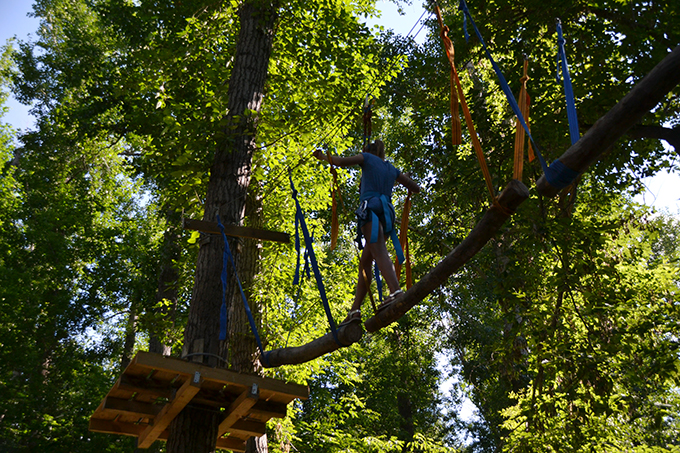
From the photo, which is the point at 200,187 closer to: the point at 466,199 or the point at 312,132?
the point at 312,132

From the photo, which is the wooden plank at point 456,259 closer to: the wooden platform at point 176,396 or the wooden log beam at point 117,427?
the wooden platform at point 176,396

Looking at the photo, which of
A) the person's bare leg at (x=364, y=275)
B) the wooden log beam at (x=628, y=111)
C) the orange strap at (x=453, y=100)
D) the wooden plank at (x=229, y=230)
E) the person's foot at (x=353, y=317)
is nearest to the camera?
the wooden log beam at (x=628, y=111)

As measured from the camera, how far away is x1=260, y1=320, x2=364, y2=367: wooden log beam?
164 inches

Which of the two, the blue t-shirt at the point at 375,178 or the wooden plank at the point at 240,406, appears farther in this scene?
the blue t-shirt at the point at 375,178

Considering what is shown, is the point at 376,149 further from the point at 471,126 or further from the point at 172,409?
the point at 172,409

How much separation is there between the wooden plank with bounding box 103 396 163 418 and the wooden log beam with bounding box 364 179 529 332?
227 cm

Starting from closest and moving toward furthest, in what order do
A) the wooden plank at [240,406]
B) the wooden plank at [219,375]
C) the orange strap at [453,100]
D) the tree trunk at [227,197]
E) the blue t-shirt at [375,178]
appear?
1. the orange strap at [453,100]
2. the wooden plank at [219,375]
3. the wooden plank at [240,406]
4. the blue t-shirt at [375,178]
5. the tree trunk at [227,197]

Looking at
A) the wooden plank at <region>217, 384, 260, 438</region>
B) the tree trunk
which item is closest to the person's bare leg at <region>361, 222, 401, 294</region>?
the wooden plank at <region>217, 384, 260, 438</region>

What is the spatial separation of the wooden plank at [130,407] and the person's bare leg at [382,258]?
91.7 inches

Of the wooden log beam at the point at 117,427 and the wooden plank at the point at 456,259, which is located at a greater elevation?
the wooden plank at the point at 456,259

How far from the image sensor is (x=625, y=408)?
7.72 meters

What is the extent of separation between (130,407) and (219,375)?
3.31 feet

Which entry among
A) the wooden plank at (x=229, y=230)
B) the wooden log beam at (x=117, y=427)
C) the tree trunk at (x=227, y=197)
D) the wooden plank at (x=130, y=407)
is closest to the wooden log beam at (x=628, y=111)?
the wooden plank at (x=229, y=230)

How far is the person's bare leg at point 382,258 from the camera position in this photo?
4.18 metres
